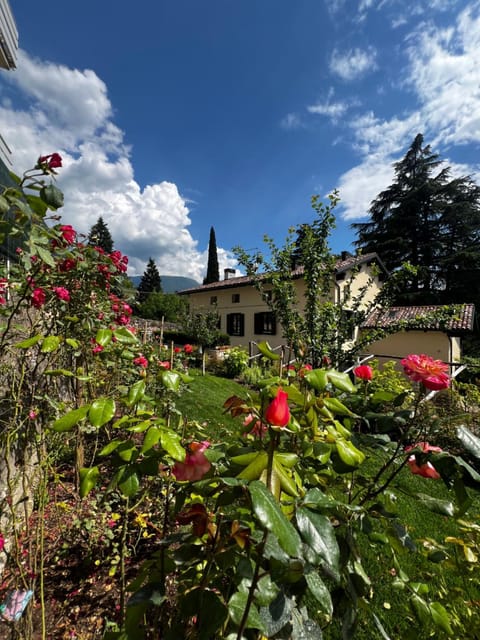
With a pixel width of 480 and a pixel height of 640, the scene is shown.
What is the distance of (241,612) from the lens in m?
0.64

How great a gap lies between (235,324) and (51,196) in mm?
15724

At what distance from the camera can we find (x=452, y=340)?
11031 millimetres

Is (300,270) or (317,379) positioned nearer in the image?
(317,379)

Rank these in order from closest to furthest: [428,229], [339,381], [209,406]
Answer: [339,381] → [209,406] → [428,229]

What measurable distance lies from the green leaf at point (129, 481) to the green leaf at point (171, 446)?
3.7 inches

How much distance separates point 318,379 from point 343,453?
8.4 inches

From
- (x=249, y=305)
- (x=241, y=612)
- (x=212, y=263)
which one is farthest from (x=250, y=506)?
(x=212, y=263)

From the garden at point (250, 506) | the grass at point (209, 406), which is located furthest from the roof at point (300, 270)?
the garden at point (250, 506)

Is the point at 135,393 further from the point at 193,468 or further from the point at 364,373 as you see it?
the point at 364,373

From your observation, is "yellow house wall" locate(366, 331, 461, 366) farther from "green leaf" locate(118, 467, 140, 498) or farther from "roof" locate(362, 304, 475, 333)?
"green leaf" locate(118, 467, 140, 498)

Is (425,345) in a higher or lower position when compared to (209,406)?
higher

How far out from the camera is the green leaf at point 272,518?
1.47ft

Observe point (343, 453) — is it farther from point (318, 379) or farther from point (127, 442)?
point (127, 442)

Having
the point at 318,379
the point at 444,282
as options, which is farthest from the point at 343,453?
the point at 444,282
